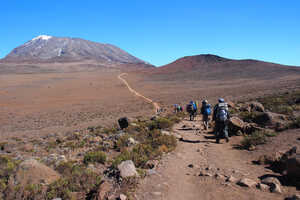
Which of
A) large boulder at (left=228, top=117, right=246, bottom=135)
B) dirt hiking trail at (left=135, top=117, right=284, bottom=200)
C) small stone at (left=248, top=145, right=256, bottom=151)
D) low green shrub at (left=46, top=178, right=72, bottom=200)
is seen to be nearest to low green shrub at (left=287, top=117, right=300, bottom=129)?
large boulder at (left=228, top=117, right=246, bottom=135)

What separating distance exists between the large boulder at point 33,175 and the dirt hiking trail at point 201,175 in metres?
1.86

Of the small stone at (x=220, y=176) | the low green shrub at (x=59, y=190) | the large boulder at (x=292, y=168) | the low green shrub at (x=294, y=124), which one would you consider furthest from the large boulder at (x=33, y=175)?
the low green shrub at (x=294, y=124)

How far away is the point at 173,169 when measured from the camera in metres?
4.86

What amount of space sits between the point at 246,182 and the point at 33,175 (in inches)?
157

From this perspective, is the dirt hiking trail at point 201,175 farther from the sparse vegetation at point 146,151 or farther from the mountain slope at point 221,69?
the mountain slope at point 221,69

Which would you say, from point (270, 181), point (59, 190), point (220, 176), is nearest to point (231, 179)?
point (220, 176)

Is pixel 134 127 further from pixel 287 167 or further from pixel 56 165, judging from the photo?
pixel 287 167

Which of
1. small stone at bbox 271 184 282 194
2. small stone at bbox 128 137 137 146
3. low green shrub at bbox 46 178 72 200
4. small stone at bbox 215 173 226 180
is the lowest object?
small stone at bbox 128 137 137 146

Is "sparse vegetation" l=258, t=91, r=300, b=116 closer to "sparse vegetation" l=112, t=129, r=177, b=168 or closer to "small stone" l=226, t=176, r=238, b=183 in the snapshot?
"sparse vegetation" l=112, t=129, r=177, b=168

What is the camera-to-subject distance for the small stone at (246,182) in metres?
3.85

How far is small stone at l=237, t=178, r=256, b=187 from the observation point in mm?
3854

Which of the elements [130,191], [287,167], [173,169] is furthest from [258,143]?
[130,191]

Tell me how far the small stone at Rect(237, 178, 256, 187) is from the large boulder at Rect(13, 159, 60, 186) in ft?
11.6

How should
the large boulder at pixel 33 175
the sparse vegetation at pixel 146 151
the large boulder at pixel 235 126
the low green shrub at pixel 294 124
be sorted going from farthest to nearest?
1. the large boulder at pixel 235 126
2. the low green shrub at pixel 294 124
3. the sparse vegetation at pixel 146 151
4. the large boulder at pixel 33 175
